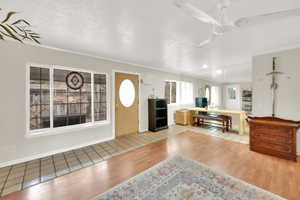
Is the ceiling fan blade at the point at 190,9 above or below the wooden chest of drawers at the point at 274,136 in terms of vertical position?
above

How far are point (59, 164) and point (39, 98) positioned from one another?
1.46m

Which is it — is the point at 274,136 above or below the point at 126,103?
below

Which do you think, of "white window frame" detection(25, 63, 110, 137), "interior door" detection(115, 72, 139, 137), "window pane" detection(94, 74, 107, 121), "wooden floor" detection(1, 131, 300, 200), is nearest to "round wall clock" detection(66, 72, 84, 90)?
"white window frame" detection(25, 63, 110, 137)

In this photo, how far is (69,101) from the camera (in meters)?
3.23

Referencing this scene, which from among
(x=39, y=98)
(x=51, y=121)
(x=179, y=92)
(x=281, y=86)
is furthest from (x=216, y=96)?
(x=39, y=98)

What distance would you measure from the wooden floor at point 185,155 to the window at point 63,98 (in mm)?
1392

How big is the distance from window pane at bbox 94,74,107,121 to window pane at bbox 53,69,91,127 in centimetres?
19

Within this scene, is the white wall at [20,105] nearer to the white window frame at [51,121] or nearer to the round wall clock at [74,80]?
the white window frame at [51,121]

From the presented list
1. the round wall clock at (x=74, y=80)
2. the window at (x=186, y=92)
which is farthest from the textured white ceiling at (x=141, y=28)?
the window at (x=186, y=92)

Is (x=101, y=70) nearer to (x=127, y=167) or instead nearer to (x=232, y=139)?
(x=127, y=167)

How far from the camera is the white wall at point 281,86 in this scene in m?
2.74

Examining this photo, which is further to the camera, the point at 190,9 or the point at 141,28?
the point at 141,28

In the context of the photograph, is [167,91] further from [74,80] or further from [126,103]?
[74,80]

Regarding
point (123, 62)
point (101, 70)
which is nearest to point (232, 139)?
point (123, 62)
